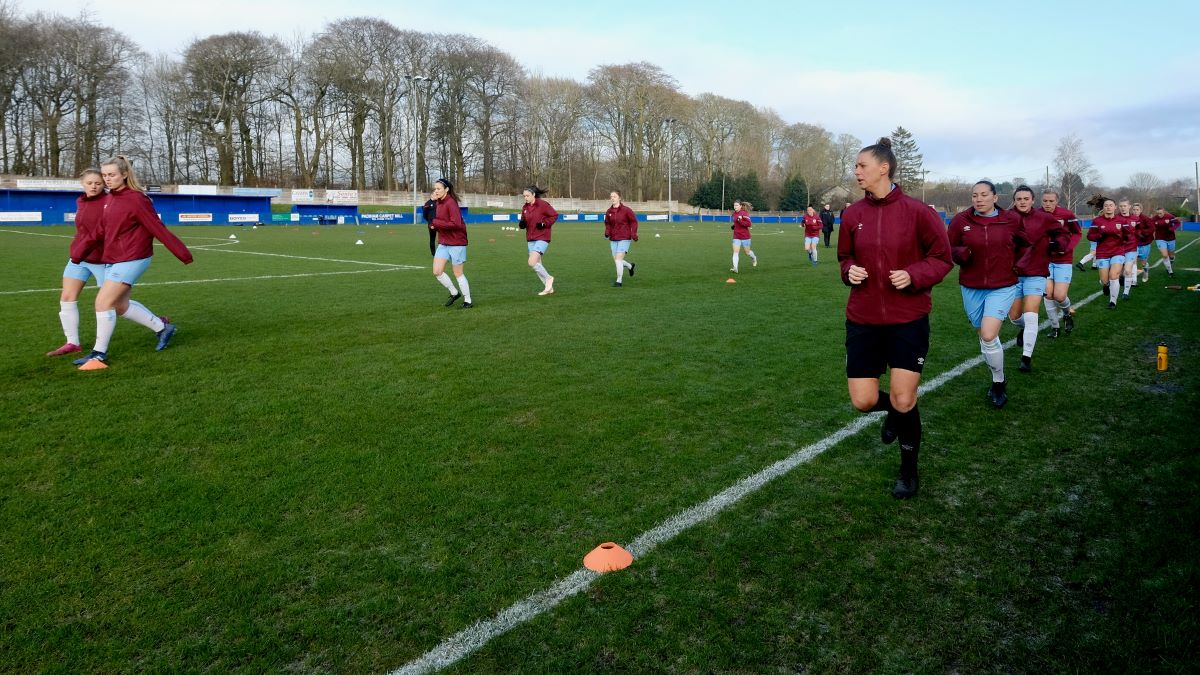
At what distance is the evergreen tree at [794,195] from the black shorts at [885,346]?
276ft

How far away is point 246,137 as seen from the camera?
58969 millimetres

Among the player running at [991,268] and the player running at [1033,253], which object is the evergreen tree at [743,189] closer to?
the player running at [1033,253]

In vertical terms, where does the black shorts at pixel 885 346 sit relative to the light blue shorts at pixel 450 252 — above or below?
below

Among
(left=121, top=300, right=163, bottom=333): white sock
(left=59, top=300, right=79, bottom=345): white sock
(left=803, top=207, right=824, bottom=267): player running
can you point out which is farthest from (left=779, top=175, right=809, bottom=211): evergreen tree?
(left=59, top=300, right=79, bottom=345): white sock

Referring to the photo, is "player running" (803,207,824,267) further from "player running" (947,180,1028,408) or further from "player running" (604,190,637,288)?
"player running" (947,180,1028,408)

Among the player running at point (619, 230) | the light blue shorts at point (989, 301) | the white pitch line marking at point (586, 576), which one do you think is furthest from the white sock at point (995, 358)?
the player running at point (619, 230)

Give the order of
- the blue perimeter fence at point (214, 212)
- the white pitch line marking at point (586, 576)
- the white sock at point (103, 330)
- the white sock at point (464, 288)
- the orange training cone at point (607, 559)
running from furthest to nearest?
1. the blue perimeter fence at point (214, 212)
2. the white sock at point (464, 288)
3. the white sock at point (103, 330)
4. the orange training cone at point (607, 559)
5. the white pitch line marking at point (586, 576)

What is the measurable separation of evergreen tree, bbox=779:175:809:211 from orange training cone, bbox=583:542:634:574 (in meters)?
85.8

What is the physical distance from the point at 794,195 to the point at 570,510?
8630 centimetres

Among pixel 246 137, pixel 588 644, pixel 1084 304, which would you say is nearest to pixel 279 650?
pixel 588 644

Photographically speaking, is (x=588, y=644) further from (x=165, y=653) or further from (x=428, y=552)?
(x=165, y=653)

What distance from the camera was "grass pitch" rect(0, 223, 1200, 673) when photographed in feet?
9.18

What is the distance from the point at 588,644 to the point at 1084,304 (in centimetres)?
1373

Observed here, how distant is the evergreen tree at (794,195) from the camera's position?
278ft
